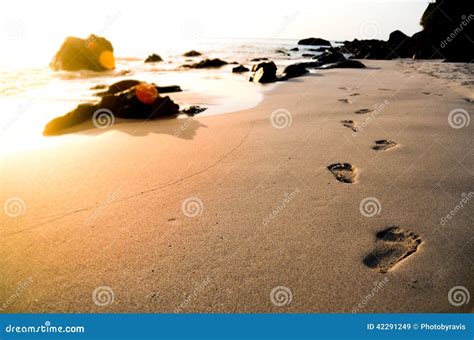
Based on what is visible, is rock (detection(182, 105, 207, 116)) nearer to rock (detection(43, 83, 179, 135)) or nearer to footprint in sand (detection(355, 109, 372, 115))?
rock (detection(43, 83, 179, 135))

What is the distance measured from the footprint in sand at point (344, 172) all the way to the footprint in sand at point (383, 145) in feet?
2.20

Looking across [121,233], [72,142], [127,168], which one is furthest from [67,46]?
[121,233]

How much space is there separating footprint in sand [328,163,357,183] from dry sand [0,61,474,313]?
58 mm

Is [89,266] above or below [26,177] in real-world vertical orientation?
above

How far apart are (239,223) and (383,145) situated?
2.39 m

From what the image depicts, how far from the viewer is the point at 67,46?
21000 mm

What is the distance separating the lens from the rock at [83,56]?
1988 cm

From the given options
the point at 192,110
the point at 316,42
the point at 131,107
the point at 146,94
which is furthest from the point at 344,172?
the point at 316,42

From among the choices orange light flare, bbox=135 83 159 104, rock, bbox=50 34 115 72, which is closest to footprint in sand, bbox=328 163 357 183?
orange light flare, bbox=135 83 159 104

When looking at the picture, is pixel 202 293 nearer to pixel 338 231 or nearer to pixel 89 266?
pixel 89 266

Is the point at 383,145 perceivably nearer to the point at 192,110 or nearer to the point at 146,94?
the point at 192,110

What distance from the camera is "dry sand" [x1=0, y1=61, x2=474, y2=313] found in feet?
6.26

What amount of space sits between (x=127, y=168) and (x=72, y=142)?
1.53 metres

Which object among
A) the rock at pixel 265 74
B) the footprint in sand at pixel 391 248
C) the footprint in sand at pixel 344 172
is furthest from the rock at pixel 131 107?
the rock at pixel 265 74
